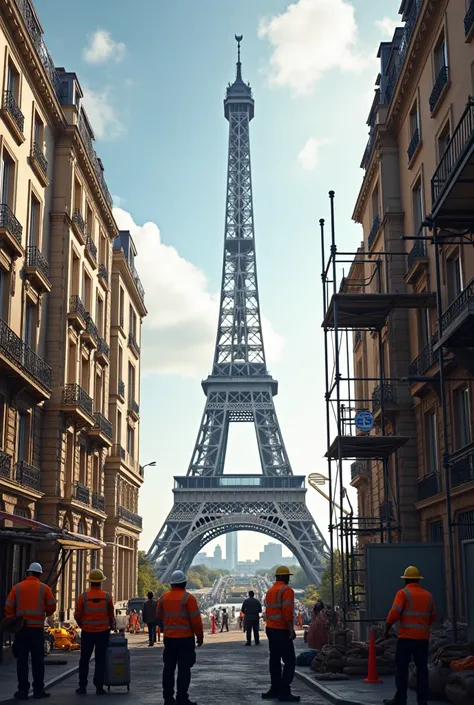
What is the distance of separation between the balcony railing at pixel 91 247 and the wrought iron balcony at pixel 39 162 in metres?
5.60

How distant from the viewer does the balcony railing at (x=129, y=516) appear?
4527 centimetres

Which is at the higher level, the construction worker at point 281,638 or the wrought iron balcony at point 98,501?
the wrought iron balcony at point 98,501

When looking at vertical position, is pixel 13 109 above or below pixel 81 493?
above

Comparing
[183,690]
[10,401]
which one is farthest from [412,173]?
[183,690]

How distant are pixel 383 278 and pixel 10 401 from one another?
1211cm

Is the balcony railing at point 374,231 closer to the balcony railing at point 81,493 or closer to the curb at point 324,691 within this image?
the balcony railing at point 81,493

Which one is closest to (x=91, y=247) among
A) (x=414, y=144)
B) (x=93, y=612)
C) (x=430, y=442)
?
(x=414, y=144)

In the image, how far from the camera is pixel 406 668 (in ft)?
40.7

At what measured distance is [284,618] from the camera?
13812 millimetres

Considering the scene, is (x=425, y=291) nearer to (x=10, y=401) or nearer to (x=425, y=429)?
(x=425, y=429)

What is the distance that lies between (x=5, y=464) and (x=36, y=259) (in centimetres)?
662

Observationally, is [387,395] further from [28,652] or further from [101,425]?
[28,652]

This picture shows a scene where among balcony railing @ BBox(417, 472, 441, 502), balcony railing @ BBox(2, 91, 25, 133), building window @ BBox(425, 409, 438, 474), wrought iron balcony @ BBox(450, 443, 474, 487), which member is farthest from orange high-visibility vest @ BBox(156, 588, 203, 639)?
balcony railing @ BBox(2, 91, 25, 133)

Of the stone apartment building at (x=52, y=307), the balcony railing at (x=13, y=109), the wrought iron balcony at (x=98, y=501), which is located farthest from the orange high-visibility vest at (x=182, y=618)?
the wrought iron balcony at (x=98, y=501)
